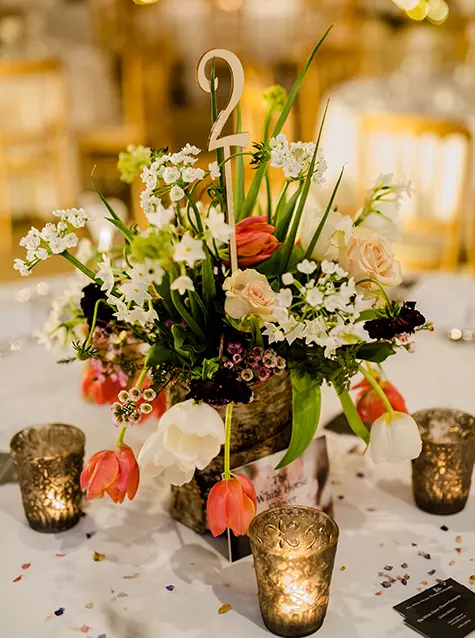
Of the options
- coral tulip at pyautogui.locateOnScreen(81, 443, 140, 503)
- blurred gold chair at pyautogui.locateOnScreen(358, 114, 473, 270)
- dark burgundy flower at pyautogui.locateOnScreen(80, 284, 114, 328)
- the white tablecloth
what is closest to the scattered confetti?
the white tablecloth

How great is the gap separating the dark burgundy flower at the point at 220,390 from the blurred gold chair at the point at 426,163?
205 centimetres

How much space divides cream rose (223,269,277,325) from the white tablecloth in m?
0.35

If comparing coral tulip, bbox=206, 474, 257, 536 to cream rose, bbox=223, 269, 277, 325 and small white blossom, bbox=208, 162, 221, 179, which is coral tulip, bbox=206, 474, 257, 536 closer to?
cream rose, bbox=223, 269, 277, 325

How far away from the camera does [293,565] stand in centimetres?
91

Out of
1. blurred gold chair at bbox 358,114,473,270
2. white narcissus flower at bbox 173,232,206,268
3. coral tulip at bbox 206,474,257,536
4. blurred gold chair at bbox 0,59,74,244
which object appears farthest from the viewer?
blurred gold chair at bbox 0,59,74,244

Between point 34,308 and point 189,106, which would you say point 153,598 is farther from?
point 189,106

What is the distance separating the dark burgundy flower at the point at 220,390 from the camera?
3.05 ft

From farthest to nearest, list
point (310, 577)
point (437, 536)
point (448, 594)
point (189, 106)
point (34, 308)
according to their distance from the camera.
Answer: point (189, 106)
point (34, 308)
point (437, 536)
point (448, 594)
point (310, 577)

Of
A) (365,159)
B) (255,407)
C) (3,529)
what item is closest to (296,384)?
(255,407)

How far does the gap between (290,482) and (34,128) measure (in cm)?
407

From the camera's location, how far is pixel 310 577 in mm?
913

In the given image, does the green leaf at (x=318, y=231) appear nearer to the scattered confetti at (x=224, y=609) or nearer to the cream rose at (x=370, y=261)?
the cream rose at (x=370, y=261)

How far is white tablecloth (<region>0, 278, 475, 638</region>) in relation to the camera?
0.98 meters

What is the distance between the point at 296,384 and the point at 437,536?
293 millimetres
